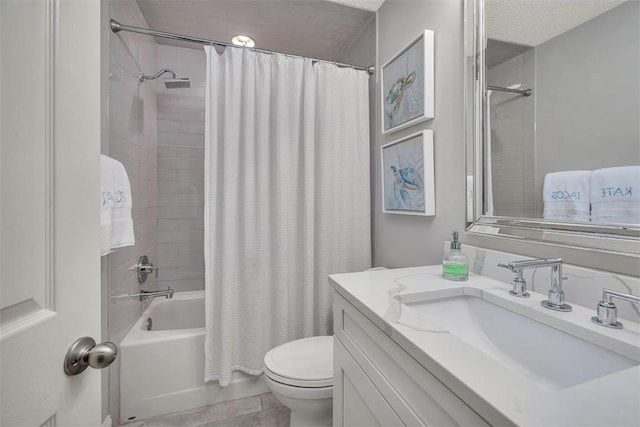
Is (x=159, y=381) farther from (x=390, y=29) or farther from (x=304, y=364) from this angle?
(x=390, y=29)

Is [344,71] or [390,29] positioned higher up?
[390,29]

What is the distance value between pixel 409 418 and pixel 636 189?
71cm

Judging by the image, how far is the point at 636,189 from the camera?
62cm

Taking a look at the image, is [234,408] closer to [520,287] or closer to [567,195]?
[520,287]

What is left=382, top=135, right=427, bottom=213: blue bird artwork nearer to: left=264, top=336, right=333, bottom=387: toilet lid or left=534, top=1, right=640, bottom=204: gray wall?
left=534, top=1, right=640, bottom=204: gray wall

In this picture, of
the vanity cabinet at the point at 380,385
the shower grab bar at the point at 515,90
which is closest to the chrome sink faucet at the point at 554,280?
the vanity cabinet at the point at 380,385

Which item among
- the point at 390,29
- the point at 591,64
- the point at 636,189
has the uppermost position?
the point at 390,29

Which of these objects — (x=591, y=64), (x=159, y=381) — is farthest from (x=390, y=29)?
(x=159, y=381)

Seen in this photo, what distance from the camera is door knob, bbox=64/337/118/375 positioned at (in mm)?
447

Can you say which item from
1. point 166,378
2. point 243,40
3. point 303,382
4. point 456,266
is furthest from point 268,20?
point 166,378

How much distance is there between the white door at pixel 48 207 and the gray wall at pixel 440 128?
1178 millimetres

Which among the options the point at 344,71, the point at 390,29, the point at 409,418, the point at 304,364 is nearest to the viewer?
the point at 409,418

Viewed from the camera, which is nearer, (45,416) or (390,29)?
(45,416)

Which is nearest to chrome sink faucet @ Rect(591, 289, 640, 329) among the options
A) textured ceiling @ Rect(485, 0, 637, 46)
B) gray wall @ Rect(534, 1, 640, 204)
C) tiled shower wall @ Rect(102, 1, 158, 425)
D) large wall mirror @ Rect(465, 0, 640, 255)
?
large wall mirror @ Rect(465, 0, 640, 255)
